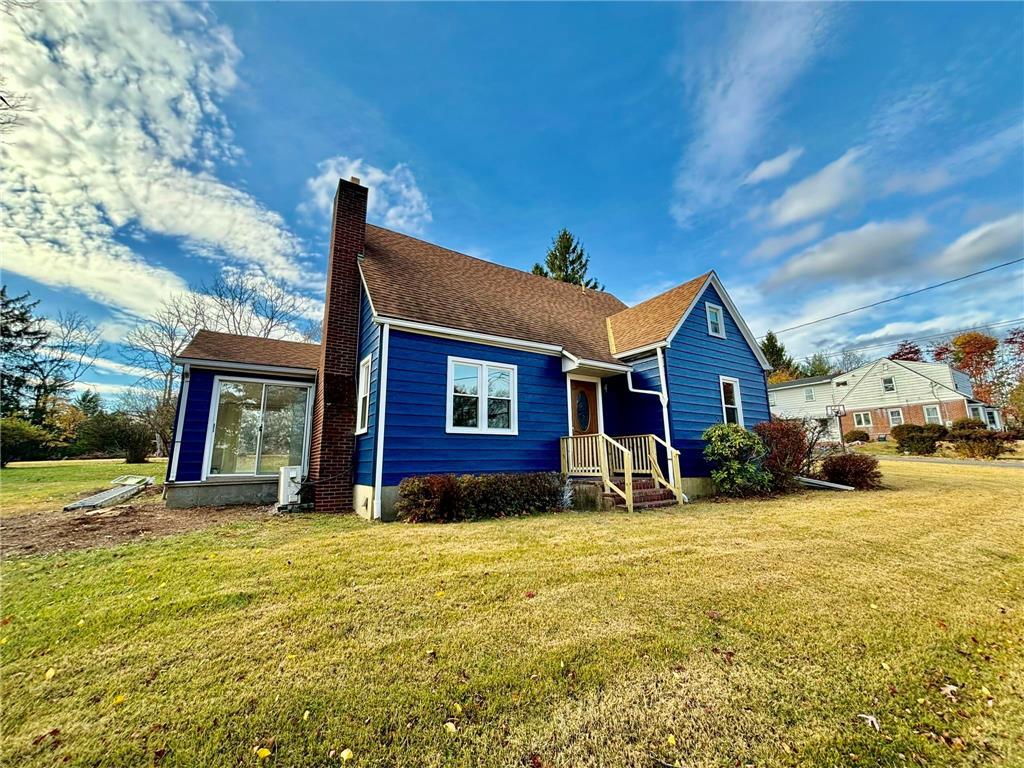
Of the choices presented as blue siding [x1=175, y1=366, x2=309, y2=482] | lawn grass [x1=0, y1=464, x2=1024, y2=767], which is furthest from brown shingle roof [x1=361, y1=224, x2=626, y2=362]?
lawn grass [x1=0, y1=464, x2=1024, y2=767]

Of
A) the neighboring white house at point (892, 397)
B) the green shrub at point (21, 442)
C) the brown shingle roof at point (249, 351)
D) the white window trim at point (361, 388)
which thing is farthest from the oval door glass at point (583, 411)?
the neighboring white house at point (892, 397)

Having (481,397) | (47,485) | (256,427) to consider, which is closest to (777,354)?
(481,397)

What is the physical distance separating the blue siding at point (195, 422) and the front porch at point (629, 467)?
886cm

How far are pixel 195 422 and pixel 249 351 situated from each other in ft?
7.43

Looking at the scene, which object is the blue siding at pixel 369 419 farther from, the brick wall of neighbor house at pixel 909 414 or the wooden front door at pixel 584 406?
the brick wall of neighbor house at pixel 909 414

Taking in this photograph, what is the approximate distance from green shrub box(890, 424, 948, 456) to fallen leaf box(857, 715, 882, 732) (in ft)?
101

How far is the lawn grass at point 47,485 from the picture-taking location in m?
9.20

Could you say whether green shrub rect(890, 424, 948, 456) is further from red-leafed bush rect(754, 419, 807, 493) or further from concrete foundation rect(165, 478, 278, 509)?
concrete foundation rect(165, 478, 278, 509)

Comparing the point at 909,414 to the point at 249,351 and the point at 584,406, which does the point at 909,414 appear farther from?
the point at 249,351

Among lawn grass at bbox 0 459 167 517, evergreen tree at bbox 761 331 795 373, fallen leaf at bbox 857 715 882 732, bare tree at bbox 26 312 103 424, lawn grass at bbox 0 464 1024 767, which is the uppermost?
evergreen tree at bbox 761 331 795 373

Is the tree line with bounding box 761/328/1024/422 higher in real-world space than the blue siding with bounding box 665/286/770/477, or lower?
higher

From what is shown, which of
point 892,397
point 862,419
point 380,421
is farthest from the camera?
point 862,419

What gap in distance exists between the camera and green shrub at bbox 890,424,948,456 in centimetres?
2341

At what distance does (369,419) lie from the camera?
8422 millimetres
